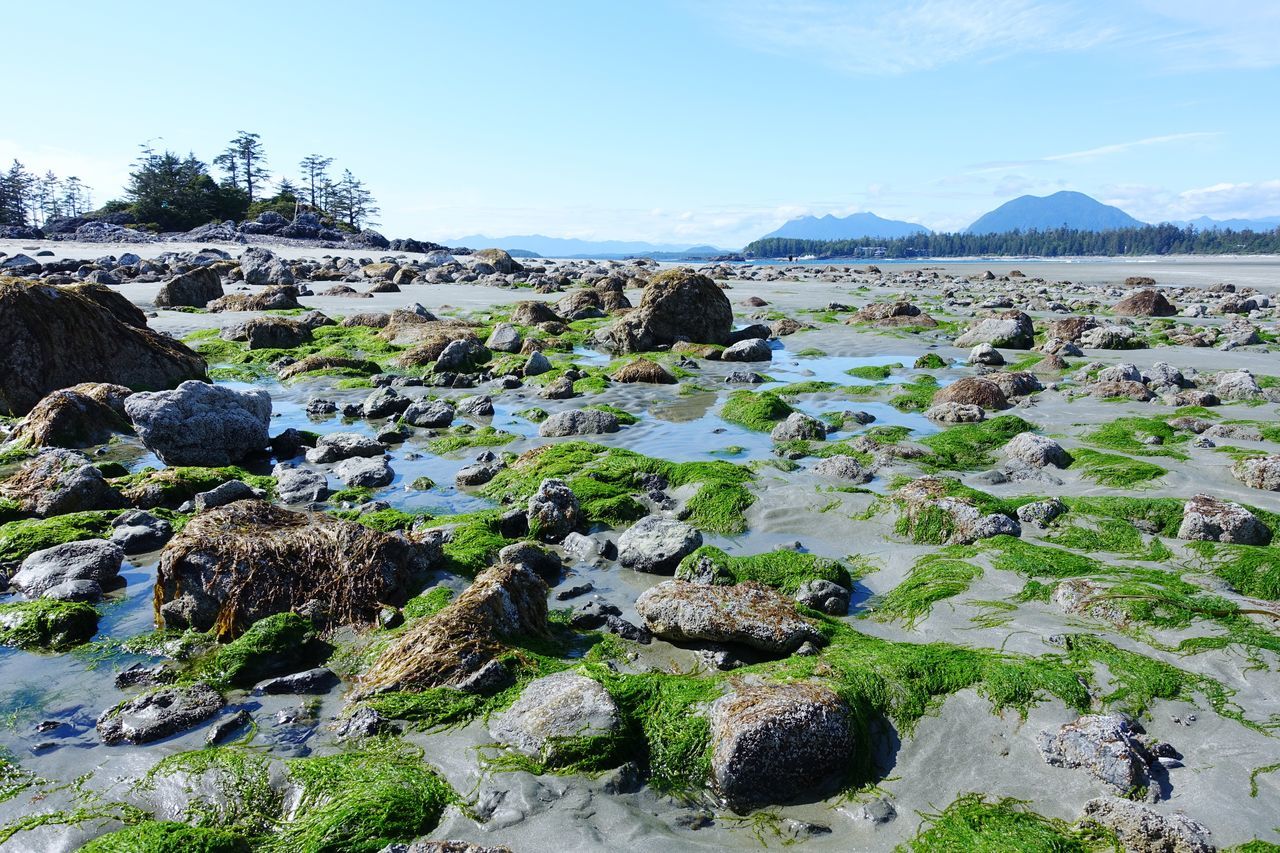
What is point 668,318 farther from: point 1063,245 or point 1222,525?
point 1063,245

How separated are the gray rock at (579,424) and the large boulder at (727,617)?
5435mm

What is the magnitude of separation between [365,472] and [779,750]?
6.19 metres

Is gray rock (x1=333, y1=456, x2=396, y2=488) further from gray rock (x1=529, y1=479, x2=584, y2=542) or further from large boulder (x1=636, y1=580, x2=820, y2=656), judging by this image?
large boulder (x1=636, y1=580, x2=820, y2=656)

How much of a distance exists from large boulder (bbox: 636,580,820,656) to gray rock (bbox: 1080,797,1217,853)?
73.4 inches

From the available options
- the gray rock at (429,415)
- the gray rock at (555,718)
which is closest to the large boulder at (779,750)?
the gray rock at (555,718)

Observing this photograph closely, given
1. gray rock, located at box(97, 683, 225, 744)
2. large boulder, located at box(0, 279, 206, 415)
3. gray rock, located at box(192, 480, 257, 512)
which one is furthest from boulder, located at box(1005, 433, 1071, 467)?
large boulder, located at box(0, 279, 206, 415)

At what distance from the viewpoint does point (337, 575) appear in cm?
559

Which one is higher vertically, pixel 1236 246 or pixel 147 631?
pixel 1236 246

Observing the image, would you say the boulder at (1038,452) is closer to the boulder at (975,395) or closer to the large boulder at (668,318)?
the boulder at (975,395)

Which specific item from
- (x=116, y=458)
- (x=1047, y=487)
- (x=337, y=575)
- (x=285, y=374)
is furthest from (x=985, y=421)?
(x=285, y=374)

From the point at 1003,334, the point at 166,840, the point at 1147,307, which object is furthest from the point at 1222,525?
the point at 1147,307

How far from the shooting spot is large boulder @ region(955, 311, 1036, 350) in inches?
696

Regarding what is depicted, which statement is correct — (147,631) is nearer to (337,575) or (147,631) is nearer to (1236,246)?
(337,575)

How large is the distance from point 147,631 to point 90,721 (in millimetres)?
1128
